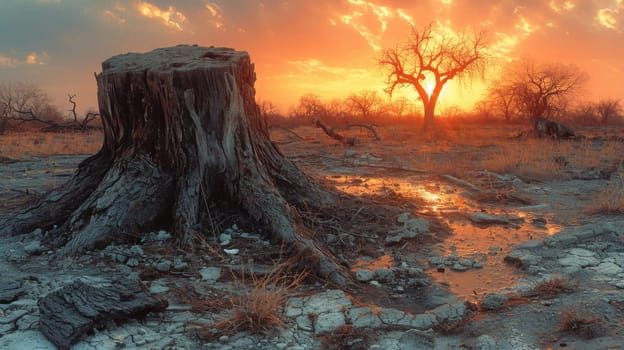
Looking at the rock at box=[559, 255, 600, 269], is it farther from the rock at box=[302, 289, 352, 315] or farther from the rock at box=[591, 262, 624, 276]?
the rock at box=[302, 289, 352, 315]

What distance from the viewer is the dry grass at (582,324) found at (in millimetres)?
3076

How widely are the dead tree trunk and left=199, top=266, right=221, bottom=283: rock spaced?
53cm

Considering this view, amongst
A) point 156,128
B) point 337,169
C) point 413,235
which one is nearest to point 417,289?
point 413,235

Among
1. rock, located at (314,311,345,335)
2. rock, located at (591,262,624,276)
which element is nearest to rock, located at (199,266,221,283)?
rock, located at (314,311,345,335)

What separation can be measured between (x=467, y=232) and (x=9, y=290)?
4575 mm

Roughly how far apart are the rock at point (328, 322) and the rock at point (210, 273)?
1045mm

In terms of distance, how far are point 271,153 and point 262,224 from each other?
1187 millimetres

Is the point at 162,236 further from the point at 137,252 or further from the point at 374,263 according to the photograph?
the point at 374,263

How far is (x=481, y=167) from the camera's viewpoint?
10.3 metres

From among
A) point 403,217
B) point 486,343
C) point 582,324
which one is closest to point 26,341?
point 486,343

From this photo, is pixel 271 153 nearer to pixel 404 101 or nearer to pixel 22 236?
pixel 22 236

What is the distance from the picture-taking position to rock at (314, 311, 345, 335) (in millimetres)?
3195

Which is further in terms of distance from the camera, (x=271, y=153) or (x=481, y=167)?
(x=481, y=167)

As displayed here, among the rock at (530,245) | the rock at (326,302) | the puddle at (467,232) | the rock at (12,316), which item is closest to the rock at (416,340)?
the rock at (326,302)
